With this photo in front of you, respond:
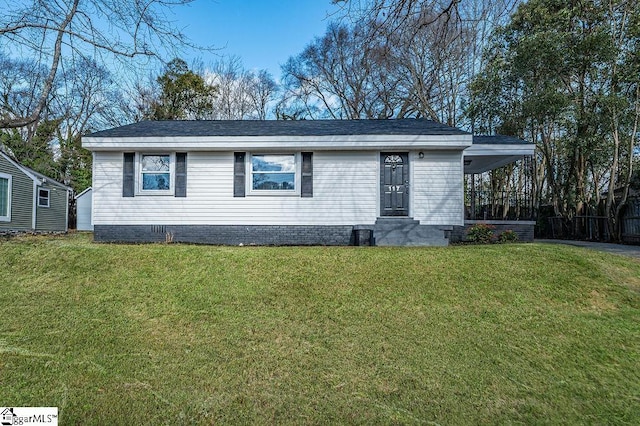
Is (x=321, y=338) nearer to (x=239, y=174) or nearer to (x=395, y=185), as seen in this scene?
(x=395, y=185)

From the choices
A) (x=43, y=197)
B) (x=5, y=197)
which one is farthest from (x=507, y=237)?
(x=43, y=197)

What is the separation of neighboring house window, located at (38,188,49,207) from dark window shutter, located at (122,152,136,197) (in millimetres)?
11389

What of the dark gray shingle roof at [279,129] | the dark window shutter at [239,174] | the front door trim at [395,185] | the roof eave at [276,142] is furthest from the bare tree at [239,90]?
the front door trim at [395,185]

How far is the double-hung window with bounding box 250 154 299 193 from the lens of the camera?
31.6 feet

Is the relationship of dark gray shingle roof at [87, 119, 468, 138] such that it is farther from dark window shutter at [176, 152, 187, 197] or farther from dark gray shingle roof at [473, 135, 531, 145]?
→ dark gray shingle roof at [473, 135, 531, 145]

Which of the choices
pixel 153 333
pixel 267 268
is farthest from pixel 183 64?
pixel 153 333

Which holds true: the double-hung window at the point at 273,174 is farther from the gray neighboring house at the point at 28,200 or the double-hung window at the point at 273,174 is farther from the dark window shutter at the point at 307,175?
the gray neighboring house at the point at 28,200

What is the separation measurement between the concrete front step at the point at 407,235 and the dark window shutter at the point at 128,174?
21.5 ft

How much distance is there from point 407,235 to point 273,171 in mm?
3885

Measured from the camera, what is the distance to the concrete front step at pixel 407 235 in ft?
29.8

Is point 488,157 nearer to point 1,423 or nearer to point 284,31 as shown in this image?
point 284,31

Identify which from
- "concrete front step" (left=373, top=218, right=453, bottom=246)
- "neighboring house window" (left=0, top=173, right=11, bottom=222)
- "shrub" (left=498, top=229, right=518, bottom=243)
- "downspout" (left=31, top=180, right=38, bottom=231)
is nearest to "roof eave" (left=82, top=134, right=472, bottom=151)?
"concrete front step" (left=373, top=218, right=453, bottom=246)

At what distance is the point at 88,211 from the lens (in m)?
18.9

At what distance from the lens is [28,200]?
16625mm
